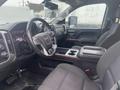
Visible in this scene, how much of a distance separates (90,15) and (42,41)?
5.16 ft

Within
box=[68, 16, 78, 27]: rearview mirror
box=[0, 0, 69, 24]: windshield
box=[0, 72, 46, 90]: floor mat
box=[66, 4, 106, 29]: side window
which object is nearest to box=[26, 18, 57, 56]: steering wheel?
box=[0, 0, 69, 24]: windshield

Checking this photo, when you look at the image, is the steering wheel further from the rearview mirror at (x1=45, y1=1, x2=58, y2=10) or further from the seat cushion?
the rearview mirror at (x1=45, y1=1, x2=58, y2=10)

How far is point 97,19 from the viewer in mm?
3613

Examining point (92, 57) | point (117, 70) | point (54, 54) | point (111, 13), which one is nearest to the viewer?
point (117, 70)

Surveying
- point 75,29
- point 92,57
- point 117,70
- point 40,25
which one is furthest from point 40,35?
point 75,29

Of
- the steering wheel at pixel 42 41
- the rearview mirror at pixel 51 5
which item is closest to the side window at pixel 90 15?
the rearview mirror at pixel 51 5

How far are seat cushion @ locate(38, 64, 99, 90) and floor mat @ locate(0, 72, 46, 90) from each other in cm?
60

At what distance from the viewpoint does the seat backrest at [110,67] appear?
167cm

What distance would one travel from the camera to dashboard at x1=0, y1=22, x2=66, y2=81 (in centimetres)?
191

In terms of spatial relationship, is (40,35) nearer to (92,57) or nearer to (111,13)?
(92,57)

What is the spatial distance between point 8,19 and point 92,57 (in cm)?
97

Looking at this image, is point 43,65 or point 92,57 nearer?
point 92,57

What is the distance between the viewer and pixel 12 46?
1973 millimetres

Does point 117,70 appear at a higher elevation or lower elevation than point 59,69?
higher
